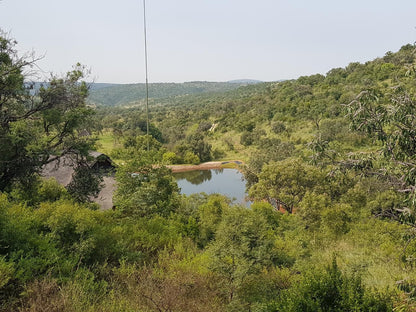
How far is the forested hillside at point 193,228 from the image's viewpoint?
4.29m

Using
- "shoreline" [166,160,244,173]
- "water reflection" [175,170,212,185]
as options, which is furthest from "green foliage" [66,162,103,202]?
"shoreline" [166,160,244,173]

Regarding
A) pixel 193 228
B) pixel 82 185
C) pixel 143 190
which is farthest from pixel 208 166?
pixel 82 185

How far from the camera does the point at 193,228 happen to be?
464 inches

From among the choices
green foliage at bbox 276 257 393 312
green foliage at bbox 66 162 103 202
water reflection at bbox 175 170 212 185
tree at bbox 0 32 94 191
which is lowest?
water reflection at bbox 175 170 212 185

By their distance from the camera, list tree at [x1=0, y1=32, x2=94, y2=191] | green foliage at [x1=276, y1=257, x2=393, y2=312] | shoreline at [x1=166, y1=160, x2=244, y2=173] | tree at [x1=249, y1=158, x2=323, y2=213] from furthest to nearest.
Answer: shoreline at [x1=166, y1=160, x2=244, y2=173]
tree at [x1=249, y1=158, x2=323, y2=213]
tree at [x1=0, y1=32, x2=94, y2=191]
green foliage at [x1=276, y1=257, x2=393, y2=312]

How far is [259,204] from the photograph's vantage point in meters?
13.8

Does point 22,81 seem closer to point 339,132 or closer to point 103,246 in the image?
point 103,246

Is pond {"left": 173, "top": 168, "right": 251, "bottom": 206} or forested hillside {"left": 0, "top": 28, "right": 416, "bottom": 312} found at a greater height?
forested hillside {"left": 0, "top": 28, "right": 416, "bottom": 312}

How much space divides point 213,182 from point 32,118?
87.0 ft

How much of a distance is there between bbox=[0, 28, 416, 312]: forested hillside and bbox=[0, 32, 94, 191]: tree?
0.05 m

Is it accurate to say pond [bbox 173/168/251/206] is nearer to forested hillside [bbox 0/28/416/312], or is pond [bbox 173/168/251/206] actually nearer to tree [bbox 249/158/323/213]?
tree [bbox 249/158/323/213]

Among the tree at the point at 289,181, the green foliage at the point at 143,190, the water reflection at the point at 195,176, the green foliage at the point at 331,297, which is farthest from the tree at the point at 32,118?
the water reflection at the point at 195,176

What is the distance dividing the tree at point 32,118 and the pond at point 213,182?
19.4 meters

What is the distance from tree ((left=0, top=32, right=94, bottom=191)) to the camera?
877 centimetres
